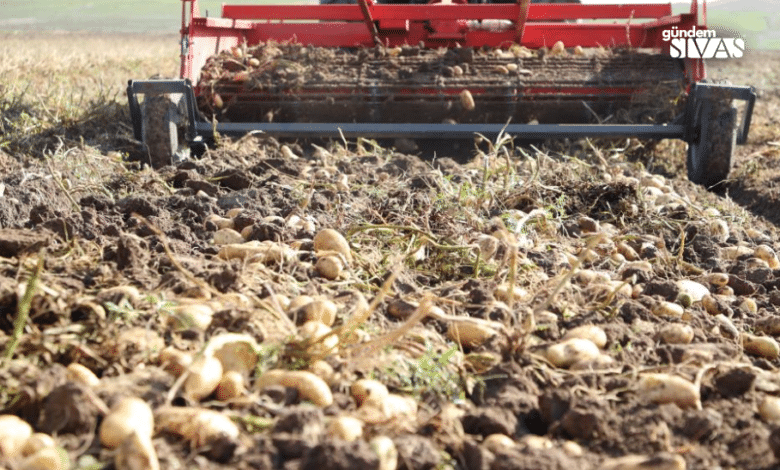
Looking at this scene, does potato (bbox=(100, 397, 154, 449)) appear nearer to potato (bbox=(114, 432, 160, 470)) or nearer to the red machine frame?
potato (bbox=(114, 432, 160, 470))

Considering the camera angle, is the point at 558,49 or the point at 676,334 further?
the point at 558,49

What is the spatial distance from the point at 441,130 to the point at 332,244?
283 centimetres

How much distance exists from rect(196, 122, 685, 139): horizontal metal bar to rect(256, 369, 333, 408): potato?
3725 millimetres

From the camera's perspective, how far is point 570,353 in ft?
7.63

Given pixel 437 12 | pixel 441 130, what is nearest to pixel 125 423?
pixel 441 130

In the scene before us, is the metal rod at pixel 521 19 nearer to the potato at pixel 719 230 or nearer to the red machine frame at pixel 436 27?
the red machine frame at pixel 436 27

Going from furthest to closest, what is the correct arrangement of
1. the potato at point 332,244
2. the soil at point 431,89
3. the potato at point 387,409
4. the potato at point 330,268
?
the soil at point 431,89 → the potato at point 332,244 → the potato at point 330,268 → the potato at point 387,409

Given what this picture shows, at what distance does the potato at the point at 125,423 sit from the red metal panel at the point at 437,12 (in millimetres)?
4812

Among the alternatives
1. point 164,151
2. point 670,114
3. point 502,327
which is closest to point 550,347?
point 502,327

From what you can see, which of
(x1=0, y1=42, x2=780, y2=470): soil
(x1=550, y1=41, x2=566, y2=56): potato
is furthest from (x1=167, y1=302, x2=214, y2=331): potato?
(x1=550, y1=41, x2=566, y2=56): potato

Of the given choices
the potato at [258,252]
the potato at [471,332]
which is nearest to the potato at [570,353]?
the potato at [471,332]

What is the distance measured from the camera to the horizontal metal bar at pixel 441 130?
5.60m

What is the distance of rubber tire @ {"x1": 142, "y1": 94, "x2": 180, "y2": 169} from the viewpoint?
535cm
